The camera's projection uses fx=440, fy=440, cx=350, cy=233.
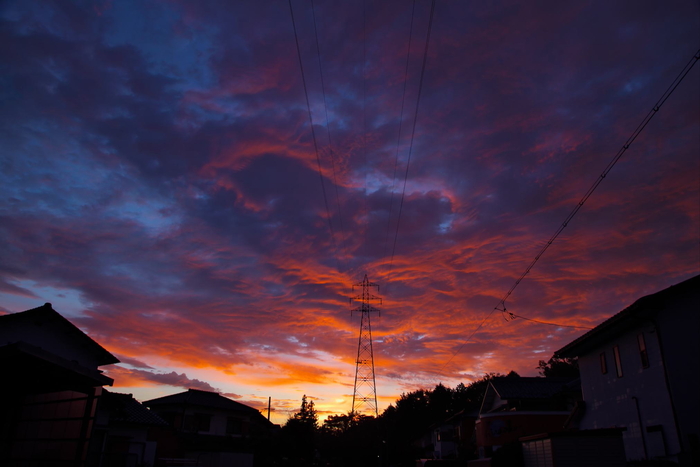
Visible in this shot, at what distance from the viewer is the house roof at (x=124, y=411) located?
23797 millimetres

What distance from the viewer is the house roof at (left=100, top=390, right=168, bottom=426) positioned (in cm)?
2380

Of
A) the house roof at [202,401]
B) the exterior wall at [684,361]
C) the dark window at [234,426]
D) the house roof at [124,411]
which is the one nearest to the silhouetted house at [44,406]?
the house roof at [124,411]

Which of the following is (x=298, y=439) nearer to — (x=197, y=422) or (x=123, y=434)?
(x=197, y=422)

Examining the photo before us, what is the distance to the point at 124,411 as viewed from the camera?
27.4 metres

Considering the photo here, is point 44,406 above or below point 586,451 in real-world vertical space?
above

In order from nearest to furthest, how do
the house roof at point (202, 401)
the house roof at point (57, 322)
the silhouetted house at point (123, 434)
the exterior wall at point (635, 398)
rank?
the exterior wall at point (635, 398)
the house roof at point (57, 322)
the silhouetted house at point (123, 434)
the house roof at point (202, 401)

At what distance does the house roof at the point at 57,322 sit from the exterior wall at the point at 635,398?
26.5 metres

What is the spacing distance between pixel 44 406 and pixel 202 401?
35.0m

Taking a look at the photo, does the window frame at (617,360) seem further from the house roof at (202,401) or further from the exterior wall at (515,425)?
the house roof at (202,401)

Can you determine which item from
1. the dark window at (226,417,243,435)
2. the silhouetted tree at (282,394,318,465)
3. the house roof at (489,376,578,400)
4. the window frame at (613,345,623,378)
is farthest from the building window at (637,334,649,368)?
the dark window at (226,417,243,435)

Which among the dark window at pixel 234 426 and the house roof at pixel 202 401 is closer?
the house roof at pixel 202 401

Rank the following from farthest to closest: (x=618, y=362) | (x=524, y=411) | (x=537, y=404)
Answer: (x=537, y=404) < (x=524, y=411) < (x=618, y=362)

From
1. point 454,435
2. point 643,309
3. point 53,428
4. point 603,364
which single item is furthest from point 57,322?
point 454,435

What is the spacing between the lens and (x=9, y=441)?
1305 cm
